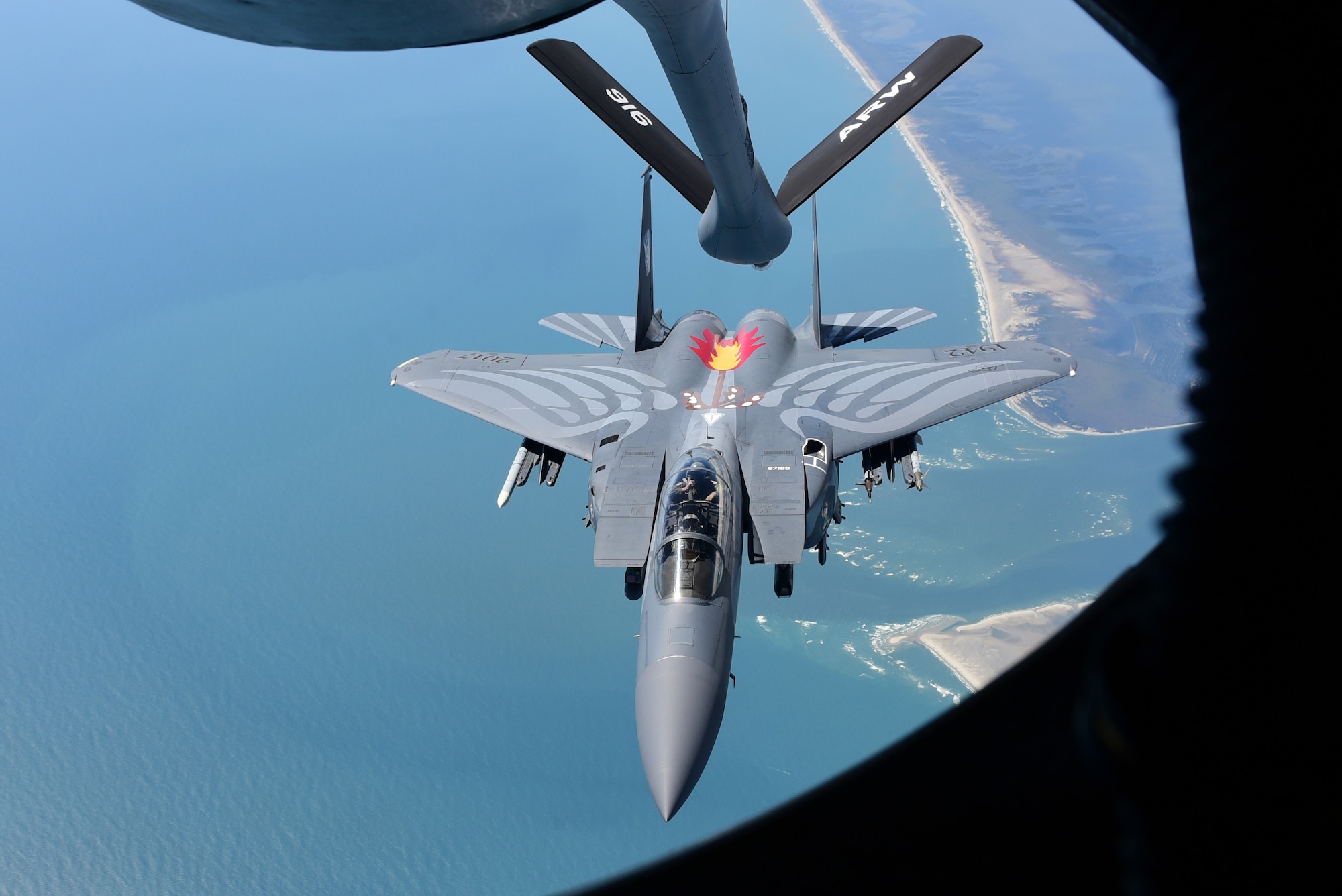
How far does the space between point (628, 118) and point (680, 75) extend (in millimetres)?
5351

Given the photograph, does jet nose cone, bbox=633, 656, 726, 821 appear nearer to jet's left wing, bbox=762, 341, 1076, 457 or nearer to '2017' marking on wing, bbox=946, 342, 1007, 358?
jet's left wing, bbox=762, 341, 1076, 457

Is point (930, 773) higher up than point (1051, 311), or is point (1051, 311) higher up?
point (1051, 311)

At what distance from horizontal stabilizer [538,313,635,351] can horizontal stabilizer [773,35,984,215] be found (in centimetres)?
598

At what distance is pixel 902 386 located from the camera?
561 inches

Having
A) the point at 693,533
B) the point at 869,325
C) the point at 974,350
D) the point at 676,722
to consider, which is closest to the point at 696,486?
the point at 693,533

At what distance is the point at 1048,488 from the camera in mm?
25188

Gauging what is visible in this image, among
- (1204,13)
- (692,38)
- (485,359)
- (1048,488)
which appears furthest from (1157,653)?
(1048,488)

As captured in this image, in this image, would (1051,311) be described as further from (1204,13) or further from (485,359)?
(1204,13)

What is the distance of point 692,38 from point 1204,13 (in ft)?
20.3

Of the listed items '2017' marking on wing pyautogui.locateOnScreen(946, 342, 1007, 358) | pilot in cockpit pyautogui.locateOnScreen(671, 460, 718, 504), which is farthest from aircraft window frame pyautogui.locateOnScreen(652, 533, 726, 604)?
'2017' marking on wing pyautogui.locateOnScreen(946, 342, 1007, 358)

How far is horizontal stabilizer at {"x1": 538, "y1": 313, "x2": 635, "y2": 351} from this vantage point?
16953 millimetres

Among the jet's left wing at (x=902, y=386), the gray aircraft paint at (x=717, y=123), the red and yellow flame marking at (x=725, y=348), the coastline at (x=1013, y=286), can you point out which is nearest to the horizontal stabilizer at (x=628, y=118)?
the gray aircraft paint at (x=717, y=123)

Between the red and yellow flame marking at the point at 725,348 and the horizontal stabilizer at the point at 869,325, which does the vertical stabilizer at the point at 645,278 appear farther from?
the horizontal stabilizer at the point at 869,325

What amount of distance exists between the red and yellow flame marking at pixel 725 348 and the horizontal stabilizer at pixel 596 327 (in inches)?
73.8
